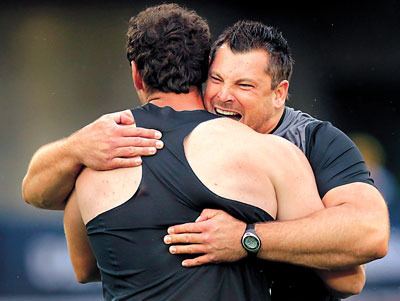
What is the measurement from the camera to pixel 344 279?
388 centimetres

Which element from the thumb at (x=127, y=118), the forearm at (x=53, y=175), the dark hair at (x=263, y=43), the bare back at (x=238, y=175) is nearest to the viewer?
the bare back at (x=238, y=175)

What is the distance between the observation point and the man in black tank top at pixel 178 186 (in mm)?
3641

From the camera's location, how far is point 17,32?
1034 centimetres

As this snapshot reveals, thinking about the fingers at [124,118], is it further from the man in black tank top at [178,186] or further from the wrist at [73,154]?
the wrist at [73,154]

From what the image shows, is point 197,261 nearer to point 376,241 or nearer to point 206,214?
point 206,214

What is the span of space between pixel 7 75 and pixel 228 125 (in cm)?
680

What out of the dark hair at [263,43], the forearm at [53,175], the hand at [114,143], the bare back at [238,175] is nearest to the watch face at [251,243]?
the bare back at [238,175]

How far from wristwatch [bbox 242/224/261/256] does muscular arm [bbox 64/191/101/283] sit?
0.67 metres

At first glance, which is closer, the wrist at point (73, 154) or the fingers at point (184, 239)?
the fingers at point (184, 239)

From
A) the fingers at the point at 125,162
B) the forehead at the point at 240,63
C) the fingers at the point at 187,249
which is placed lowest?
the fingers at the point at 187,249

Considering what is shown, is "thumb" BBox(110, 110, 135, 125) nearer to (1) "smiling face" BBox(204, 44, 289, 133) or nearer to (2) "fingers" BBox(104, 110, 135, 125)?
(2) "fingers" BBox(104, 110, 135, 125)

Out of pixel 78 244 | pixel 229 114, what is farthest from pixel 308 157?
pixel 78 244

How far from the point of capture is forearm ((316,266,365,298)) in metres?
3.88

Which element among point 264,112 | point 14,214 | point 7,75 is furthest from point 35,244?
point 264,112
